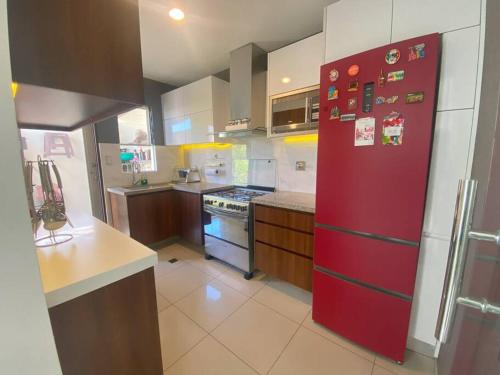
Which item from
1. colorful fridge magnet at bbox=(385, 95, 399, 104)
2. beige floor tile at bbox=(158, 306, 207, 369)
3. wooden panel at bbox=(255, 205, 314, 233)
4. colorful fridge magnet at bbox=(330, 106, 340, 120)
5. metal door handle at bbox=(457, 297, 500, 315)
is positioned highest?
colorful fridge magnet at bbox=(385, 95, 399, 104)

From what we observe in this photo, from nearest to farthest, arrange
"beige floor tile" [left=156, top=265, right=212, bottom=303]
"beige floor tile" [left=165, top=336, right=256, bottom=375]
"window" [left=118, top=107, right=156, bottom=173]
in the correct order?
1. "beige floor tile" [left=165, top=336, right=256, bottom=375]
2. "beige floor tile" [left=156, top=265, right=212, bottom=303]
3. "window" [left=118, top=107, right=156, bottom=173]

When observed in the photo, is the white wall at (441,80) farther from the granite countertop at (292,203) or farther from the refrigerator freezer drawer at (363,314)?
the granite countertop at (292,203)

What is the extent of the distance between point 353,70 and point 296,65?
82 cm

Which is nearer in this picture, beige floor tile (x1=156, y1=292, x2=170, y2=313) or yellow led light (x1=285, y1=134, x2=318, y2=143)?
beige floor tile (x1=156, y1=292, x2=170, y2=313)

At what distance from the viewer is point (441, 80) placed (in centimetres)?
117

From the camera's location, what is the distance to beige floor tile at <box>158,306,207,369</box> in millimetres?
1424

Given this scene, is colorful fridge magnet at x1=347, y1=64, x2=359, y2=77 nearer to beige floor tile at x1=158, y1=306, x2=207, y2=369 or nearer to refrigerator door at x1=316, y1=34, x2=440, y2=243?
refrigerator door at x1=316, y1=34, x2=440, y2=243

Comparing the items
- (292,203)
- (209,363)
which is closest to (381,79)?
(292,203)

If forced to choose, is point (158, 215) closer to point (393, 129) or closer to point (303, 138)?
point (303, 138)

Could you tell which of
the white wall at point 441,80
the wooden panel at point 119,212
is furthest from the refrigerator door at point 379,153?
the wooden panel at point 119,212

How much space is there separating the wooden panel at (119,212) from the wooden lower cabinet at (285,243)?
→ 172cm

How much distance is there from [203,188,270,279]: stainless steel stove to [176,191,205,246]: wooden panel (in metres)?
0.13

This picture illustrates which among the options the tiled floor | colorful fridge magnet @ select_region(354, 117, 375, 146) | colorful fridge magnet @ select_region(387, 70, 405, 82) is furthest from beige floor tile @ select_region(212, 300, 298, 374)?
colorful fridge magnet @ select_region(387, 70, 405, 82)

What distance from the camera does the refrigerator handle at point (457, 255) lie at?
1.79 feet
